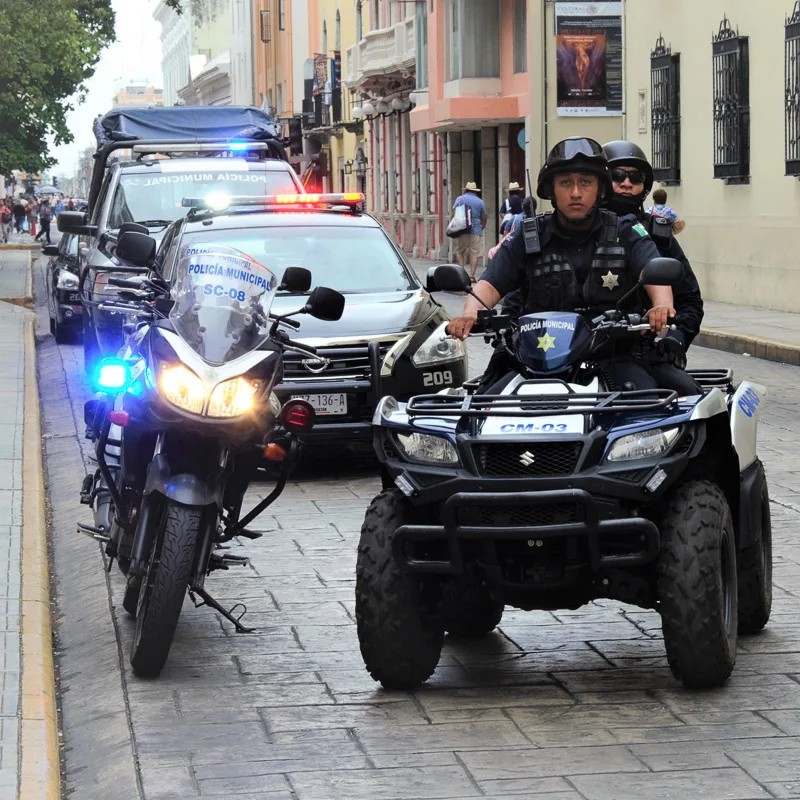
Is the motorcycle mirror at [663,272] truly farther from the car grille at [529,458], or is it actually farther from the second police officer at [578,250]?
the car grille at [529,458]

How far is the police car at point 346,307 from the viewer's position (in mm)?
10727

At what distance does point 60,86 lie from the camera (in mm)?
49375

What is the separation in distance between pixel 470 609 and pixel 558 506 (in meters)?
0.67

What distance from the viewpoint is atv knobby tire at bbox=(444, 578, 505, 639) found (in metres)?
5.80

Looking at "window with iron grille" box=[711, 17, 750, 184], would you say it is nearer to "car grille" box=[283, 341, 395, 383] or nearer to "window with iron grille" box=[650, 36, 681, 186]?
"window with iron grille" box=[650, 36, 681, 186]

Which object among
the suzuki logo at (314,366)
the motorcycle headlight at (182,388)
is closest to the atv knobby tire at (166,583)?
the motorcycle headlight at (182,388)

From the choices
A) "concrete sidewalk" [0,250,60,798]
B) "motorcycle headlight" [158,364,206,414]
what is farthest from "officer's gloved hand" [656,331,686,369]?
"concrete sidewalk" [0,250,60,798]

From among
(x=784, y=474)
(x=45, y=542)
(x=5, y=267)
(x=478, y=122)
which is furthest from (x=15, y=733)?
(x=5, y=267)

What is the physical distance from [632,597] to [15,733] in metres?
1.92

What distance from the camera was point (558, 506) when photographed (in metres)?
5.51

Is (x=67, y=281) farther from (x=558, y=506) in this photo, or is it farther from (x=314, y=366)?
(x=558, y=506)

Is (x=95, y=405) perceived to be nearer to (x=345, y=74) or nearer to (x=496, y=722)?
(x=496, y=722)

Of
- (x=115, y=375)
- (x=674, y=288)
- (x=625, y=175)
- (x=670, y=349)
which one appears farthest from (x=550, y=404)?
(x=115, y=375)

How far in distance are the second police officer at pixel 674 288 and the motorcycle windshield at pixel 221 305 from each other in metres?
1.31
